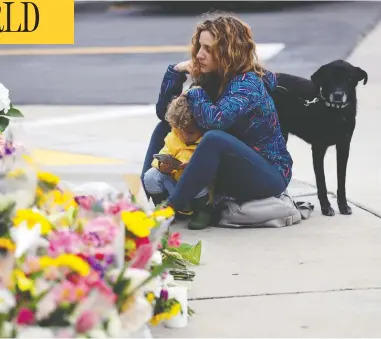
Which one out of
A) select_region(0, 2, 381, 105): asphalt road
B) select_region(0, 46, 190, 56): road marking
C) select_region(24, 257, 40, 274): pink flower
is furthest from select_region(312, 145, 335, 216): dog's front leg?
select_region(0, 46, 190, 56): road marking

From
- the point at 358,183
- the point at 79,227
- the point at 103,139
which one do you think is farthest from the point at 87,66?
the point at 79,227

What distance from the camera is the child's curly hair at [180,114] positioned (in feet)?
17.5

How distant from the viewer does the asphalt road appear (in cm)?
1162

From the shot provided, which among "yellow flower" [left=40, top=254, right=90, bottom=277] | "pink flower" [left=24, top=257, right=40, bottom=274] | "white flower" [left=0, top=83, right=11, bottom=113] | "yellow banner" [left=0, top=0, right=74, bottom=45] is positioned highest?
"yellow flower" [left=40, top=254, right=90, bottom=277]

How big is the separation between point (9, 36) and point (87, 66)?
4032mm

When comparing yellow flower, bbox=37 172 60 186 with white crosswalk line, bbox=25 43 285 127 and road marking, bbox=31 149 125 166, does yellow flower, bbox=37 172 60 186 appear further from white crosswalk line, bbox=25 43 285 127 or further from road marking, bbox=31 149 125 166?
white crosswalk line, bbox=25 43 285 127

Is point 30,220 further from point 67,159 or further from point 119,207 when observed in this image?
point 67,159

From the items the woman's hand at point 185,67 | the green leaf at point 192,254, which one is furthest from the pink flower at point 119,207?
the woman's hand at point 185,67

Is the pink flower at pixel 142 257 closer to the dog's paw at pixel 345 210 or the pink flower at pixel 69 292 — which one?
the pink flower at pixel 69 292

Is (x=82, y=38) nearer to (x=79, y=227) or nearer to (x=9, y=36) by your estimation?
(x=9, y=36)

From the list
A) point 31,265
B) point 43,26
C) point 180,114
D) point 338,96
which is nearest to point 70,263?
point 31,265

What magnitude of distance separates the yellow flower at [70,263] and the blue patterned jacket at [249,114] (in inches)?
99.4

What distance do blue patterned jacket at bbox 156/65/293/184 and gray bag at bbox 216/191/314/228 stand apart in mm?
199

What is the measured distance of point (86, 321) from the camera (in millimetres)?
2662
